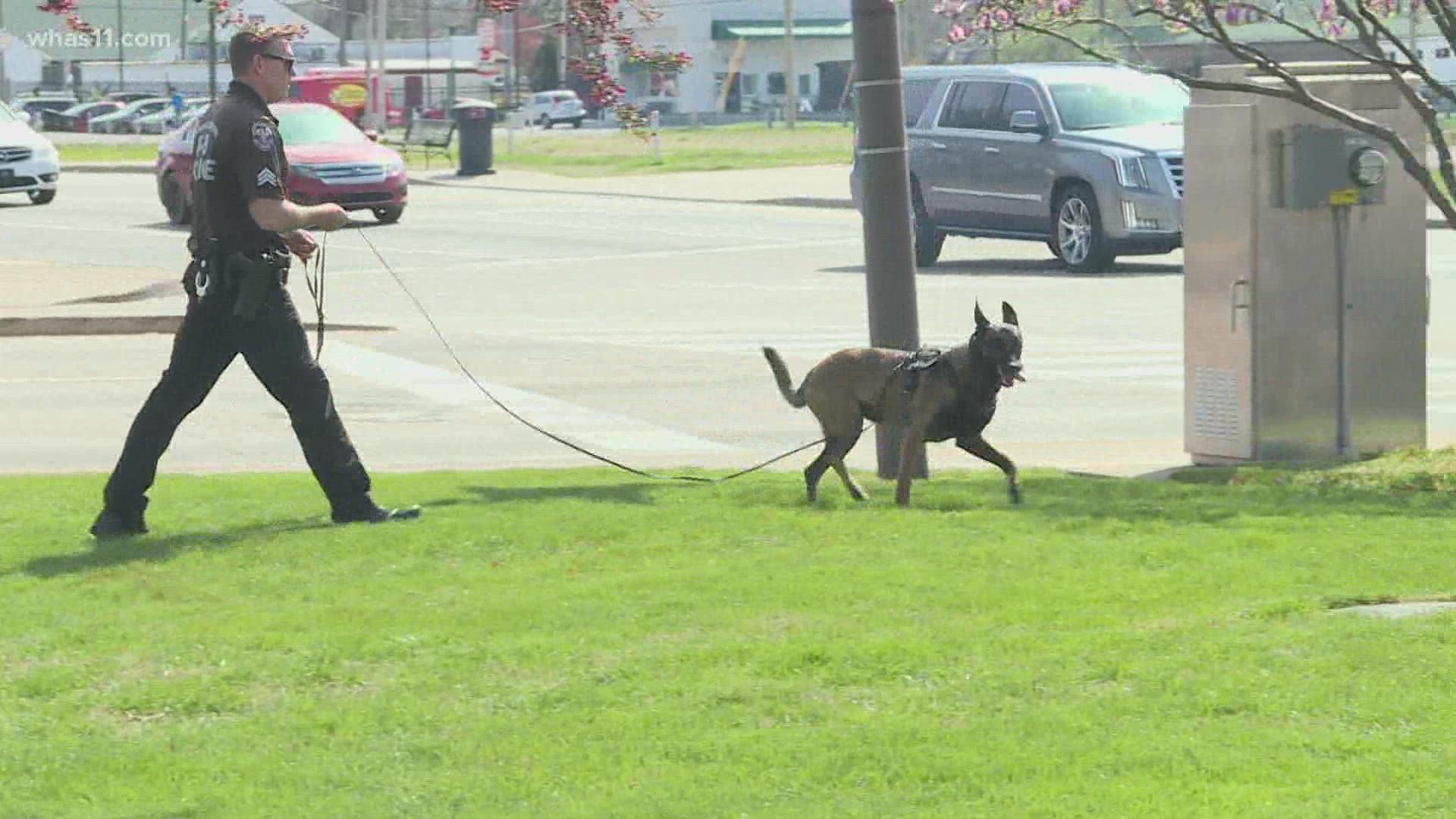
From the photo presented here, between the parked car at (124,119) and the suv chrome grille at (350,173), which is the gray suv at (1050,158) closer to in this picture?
the suv chrome grille at (350,173)

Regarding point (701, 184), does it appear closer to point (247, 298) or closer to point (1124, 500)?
point (1124, 500)

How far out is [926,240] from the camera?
85.5ft

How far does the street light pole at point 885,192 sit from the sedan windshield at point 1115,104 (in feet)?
47.6

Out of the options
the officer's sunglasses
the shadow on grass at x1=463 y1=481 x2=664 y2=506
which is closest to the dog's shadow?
the shadow on grass at x1=463 y1=481 x2=664 y2=506

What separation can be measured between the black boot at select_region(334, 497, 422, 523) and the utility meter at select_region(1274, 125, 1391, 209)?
14.2 ft

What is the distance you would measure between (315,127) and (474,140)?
A: 56.5ft

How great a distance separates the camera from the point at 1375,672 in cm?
636

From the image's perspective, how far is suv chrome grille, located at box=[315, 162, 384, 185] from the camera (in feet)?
105

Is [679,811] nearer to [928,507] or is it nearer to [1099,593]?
[1099,593]

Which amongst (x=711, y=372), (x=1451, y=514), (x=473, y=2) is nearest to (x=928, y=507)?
(x=1451, y=514)

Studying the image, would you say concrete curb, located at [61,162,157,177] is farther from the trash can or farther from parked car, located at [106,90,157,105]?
parked car, located at [106,90,157,105]

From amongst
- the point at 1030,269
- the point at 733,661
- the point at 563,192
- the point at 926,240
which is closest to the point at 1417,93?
the point at 733,661

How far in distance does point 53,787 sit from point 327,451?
375 centimetres

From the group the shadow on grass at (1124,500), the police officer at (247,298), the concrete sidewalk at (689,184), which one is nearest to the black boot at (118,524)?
the police officer at (247,298)
